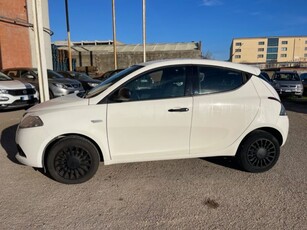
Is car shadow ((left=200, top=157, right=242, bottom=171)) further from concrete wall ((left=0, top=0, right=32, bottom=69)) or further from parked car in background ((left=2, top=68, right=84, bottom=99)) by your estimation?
concrete wall ((left=0, top=0, right=32, bottom=69))

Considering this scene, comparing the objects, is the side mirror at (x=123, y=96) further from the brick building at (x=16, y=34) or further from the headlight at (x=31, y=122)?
the brick building at (x=16, y=34)

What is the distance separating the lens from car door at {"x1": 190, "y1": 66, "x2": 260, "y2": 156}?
3.59 m

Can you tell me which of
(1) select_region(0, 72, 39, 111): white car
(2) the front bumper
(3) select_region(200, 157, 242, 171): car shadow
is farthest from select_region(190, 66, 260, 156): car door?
(1) select_region(0, 72, 39, 111): white car

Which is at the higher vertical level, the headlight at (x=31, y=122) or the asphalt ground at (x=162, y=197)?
the headlight at (x=31, y=122)

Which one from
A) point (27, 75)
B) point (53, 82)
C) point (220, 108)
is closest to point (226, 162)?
point (220, 108)

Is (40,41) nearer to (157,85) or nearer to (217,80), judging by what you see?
(157,85)

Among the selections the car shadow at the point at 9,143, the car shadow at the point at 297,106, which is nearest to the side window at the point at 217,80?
the car shadow at the point at 9,143

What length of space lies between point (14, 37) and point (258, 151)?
17.9m

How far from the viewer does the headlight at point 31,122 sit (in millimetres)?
3389

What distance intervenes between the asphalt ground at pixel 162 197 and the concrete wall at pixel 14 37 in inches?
577

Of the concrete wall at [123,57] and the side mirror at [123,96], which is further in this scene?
the concrete wall at [123,57]

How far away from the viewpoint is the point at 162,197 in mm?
3197

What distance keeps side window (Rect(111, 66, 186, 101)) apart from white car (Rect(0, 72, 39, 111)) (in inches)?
243

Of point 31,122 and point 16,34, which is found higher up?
point 16,34
